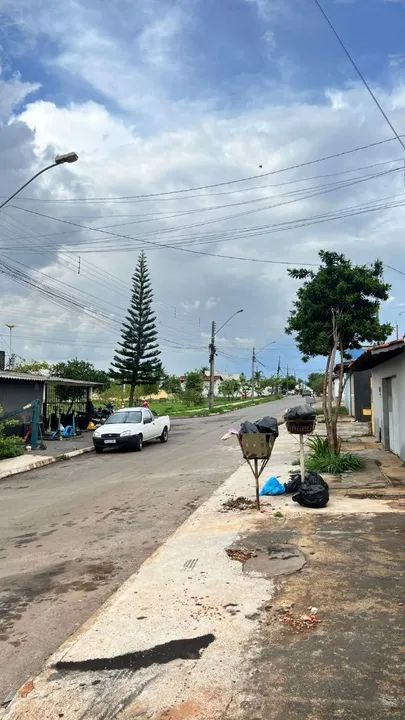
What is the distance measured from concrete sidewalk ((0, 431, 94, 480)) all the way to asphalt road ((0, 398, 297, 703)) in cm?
57

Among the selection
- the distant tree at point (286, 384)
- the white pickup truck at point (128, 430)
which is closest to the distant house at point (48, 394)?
the white pickup truck at point (128, 430)

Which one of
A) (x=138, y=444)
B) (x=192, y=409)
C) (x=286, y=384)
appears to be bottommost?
(x=138, y=444)

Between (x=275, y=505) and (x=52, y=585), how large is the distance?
13.5 feet

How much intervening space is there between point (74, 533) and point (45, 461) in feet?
30.0

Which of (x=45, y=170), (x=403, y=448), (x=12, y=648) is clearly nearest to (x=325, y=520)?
(x=12, y=648)

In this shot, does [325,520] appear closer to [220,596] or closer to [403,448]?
[220,596]

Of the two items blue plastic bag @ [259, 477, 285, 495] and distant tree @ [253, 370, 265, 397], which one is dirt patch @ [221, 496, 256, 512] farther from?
distant tree @ [253, 370, 265, 397]

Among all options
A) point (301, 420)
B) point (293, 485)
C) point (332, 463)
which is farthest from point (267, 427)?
point (332, 463)

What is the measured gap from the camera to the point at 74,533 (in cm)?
773

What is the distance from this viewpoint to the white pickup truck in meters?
18.4

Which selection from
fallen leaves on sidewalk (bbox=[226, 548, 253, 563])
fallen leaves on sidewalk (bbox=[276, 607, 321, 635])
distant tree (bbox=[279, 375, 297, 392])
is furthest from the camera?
distant tree (bbox=[279, 375, 297, 392])

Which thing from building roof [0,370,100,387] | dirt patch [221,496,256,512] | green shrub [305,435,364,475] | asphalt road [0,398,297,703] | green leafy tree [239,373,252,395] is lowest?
asphalt road [0,398,297,703]

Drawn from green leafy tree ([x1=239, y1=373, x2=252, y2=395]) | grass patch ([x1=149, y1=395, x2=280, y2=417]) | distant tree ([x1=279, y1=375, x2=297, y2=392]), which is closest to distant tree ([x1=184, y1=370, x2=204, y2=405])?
grass patch ([x1=149, y1=395, x2=280, y2=417])

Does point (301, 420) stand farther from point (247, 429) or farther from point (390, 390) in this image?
→ point (390, 390)
